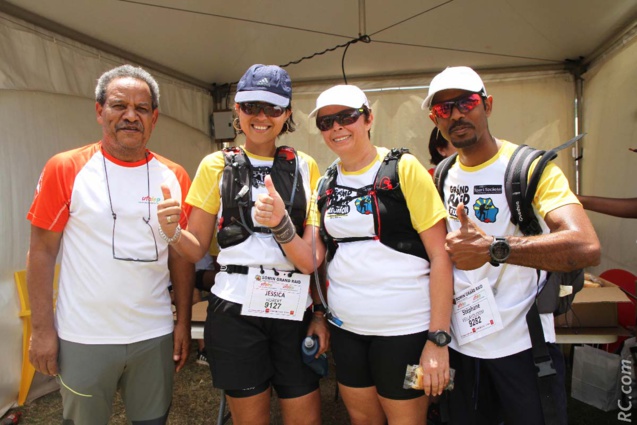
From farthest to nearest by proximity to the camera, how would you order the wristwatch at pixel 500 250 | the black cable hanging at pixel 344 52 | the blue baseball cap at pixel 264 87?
the black cable hanging at pixel 344 52 < the blue baseball cap at pixel 264 87 < the wristwatch at pixel 500 250

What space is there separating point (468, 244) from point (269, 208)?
67cm

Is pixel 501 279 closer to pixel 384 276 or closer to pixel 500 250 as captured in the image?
pixel 500 250

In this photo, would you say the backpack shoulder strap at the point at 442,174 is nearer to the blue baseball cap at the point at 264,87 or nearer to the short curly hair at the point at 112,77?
the blue baseball cap at the point at 264,87

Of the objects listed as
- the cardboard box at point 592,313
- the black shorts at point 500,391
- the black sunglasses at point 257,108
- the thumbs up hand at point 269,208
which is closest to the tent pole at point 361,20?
the black sunglasses at point 257,108

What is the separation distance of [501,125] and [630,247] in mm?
1808

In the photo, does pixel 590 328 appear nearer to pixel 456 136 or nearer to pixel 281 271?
pixel 456 136

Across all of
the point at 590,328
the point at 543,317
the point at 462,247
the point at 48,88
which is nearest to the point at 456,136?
the point at 462,247

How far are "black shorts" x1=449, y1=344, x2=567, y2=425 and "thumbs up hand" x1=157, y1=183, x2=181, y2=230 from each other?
1173 millimetres

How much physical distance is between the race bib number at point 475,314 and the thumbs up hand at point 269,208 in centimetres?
74

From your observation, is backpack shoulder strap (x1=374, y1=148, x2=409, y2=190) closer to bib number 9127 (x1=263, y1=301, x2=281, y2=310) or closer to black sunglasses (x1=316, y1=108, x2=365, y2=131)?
black sunglasses (x1=316, y1=108, x2=365, y2=131)

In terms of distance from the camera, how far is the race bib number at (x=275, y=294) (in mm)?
1562

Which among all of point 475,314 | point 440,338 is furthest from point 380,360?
point 475,314

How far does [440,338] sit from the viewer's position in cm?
141

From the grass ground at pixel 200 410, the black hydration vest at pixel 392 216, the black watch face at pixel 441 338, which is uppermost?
the black hydration vest at pixel 392 216
